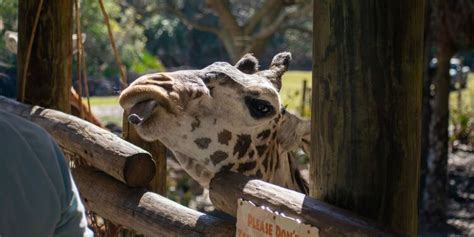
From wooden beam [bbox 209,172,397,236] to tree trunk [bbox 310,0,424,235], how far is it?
113mm

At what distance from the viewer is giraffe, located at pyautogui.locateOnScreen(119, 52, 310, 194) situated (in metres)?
3.32

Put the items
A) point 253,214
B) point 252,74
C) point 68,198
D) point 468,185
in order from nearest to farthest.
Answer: point 68,198, point 253,214, point 252,74, point 468,185

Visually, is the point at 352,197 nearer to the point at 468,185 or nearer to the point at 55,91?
the point at 55,91

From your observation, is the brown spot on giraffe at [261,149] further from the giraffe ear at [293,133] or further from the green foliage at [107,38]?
the green foliage at [107,38]

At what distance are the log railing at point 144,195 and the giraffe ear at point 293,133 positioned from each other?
0.46m

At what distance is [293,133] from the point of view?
3.78 m

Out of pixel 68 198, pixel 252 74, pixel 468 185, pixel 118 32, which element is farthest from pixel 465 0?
pixel 118 32

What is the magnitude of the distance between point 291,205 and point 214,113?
761 mm

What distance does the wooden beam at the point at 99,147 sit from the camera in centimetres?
397

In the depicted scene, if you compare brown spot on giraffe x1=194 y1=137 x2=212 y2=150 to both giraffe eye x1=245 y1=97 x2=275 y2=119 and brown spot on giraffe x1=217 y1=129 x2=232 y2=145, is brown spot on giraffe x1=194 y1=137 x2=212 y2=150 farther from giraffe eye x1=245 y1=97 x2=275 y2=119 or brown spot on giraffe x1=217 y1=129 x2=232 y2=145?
giraffe eye x1=245 y1=97 x2=275 y2=119

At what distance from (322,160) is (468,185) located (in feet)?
33.1

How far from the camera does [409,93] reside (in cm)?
270

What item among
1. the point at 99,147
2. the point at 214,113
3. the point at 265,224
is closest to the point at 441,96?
the point at 99,147

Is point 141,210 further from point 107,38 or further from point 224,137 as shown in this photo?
point 107,38
